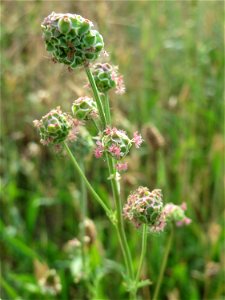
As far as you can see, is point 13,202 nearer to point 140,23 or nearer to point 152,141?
point 152,141

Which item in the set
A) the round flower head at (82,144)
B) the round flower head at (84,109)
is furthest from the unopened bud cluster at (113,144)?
the round flower head at (82,144)

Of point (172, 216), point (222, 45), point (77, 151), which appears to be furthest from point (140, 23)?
point (172, 216)

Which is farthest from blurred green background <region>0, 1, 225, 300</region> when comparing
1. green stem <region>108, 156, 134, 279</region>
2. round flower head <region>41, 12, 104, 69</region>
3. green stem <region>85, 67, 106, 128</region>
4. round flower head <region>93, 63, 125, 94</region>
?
round flower head <region>41, 12, 104, 69</region>

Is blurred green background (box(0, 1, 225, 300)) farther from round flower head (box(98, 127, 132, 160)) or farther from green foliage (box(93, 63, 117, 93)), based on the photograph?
round flower head (box(98, 127, 132, 160))

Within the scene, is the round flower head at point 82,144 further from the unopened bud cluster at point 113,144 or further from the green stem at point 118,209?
the unopened bud cluster at point 113,144

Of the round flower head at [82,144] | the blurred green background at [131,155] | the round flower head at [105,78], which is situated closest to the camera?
the round flower head at [105,78]

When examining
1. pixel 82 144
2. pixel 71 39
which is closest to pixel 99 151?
pixel 71 39

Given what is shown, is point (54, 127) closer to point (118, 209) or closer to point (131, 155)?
point (118, 209)
